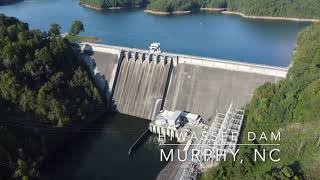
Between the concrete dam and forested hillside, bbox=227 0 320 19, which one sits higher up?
forested hillside, bbox=227 0 320 19

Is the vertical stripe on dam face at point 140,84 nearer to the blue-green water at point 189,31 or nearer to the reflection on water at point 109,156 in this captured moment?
the reflection on water at point 109,156

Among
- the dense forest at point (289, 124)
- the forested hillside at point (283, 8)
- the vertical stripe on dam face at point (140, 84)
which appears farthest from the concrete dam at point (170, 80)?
the forested hillside at point (283, 8)

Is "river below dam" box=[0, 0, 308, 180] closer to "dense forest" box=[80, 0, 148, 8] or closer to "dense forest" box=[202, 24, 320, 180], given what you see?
"dense forest" box=[80, 0, 148, 8]

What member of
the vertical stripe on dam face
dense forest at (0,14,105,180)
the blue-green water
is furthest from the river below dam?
dense forest at (0,14,105,180)

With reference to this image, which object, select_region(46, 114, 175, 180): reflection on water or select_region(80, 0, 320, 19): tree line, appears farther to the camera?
select_region(80, 0, 320, 19): tree line

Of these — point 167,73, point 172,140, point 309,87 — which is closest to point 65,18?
point 167,73

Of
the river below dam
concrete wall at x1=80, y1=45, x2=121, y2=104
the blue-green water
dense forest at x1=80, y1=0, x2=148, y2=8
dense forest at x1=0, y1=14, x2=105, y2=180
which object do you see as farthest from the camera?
dense forest at x1=80, y1=0, x2=148, y2=8

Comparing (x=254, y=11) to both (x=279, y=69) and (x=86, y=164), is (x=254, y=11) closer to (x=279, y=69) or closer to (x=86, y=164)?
(x=279, y=69)

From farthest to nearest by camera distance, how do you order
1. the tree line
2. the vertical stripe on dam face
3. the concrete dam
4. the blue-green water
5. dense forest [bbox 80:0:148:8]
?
dense forest [bbox 80:0:148:8] → the tree line → the blue-green water → the vertical stripe on dam face → the concrete dam
